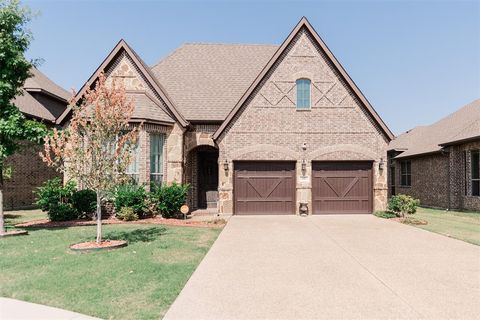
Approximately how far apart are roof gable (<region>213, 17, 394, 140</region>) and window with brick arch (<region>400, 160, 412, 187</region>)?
36.2 ft

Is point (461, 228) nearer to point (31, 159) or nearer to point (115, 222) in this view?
point (115, 222)

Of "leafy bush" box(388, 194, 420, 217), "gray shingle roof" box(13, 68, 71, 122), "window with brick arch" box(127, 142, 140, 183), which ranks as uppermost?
"gray shingle roof" box(13, 68, 71, 122)

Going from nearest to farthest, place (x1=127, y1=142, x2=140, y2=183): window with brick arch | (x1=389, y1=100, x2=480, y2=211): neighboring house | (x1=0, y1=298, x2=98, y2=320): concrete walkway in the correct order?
1. (x1=0, y1=298, x2=98, y2=320): concrete walkway
2. (x1=127, y1=142, x2=140, y2=183): window with brick arch
3. (x1=389, y1=100, x2=480, y2=211): neighboring house

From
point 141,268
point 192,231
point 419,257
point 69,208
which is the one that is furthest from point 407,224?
point 69,208

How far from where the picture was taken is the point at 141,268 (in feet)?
21.3

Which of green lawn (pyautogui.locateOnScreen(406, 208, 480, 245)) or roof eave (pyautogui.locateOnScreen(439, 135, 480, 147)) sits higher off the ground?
roof eave (pyautogui.locateOnScreen(439, 135, 480, 147))

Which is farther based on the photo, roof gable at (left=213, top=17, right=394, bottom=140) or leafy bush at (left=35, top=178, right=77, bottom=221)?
roof gable at (left=213, top=17, right=394, bottom=140)

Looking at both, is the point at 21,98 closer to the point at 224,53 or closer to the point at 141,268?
the point at 224,53

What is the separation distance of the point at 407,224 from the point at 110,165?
1107 centimetres

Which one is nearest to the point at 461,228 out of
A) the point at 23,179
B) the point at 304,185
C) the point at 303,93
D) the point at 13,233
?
the point at 304,185

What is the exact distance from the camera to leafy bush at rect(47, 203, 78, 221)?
13.1 meters

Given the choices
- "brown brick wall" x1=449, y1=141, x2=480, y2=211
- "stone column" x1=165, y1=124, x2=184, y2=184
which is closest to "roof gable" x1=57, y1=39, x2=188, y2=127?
"stone column" x1=165, y1=124, x2=184, y2=184

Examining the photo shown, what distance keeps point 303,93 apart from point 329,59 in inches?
80.5

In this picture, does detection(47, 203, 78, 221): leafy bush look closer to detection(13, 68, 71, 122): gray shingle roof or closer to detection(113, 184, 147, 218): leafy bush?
detection(113, 184, 147, 218): leafy bush
